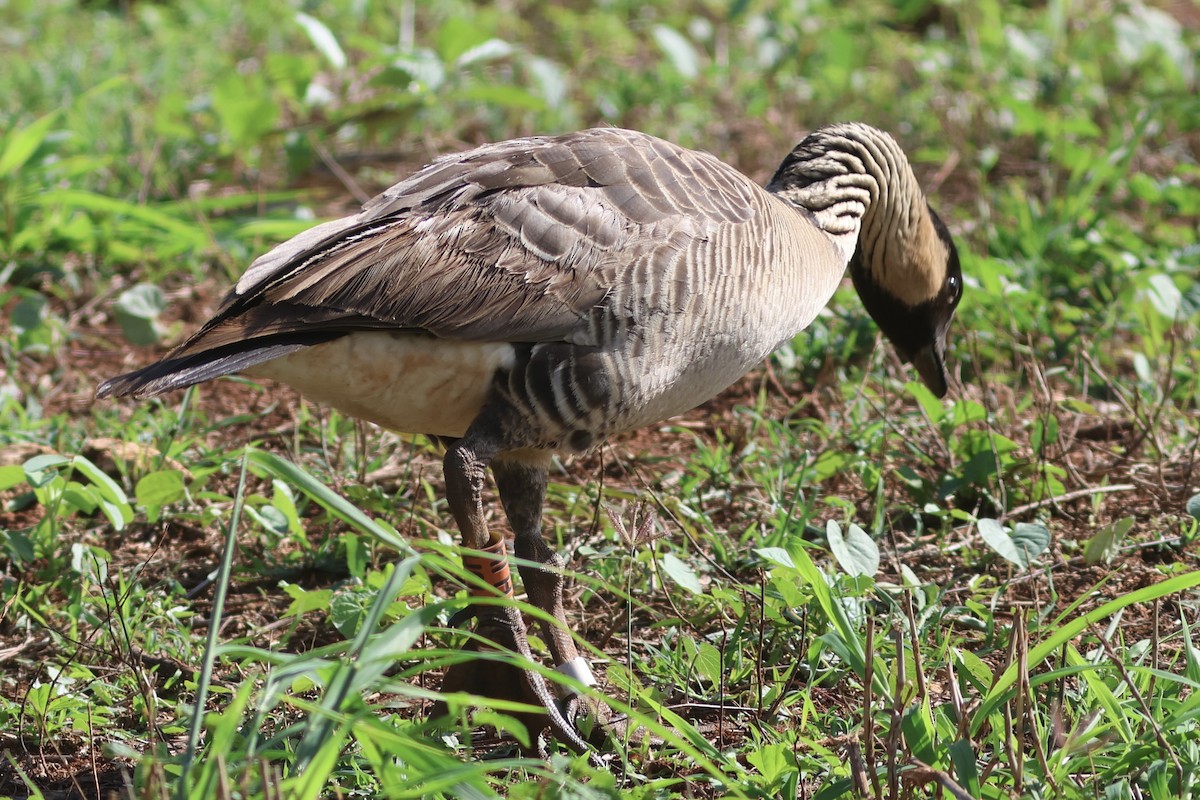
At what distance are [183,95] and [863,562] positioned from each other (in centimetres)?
544

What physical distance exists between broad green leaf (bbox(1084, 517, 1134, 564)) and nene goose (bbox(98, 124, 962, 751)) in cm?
109

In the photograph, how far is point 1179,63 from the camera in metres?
8.22

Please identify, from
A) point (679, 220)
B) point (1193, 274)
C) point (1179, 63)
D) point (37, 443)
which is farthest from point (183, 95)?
point (1179, 63)

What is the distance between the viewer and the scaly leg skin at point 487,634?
3322 millimetres

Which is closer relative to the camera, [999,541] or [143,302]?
[999,541]

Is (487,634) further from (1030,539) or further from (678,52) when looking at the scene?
(678,52)

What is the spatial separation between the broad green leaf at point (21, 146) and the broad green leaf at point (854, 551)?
404 cm

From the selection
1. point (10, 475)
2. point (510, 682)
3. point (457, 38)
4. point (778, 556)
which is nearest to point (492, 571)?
point (510, 682)

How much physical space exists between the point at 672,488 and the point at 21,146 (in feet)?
10.6

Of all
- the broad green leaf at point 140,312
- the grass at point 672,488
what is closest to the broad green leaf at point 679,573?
the grass at point 672,488

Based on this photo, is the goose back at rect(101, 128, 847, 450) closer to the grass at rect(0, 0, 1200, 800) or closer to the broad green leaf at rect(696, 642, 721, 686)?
the grass at rect(0, 0, 1200, 800)

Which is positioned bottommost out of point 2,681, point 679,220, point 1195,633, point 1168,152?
point 1168,152

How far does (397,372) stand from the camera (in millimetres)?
3418

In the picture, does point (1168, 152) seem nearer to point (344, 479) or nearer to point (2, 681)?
point (344, 479)
